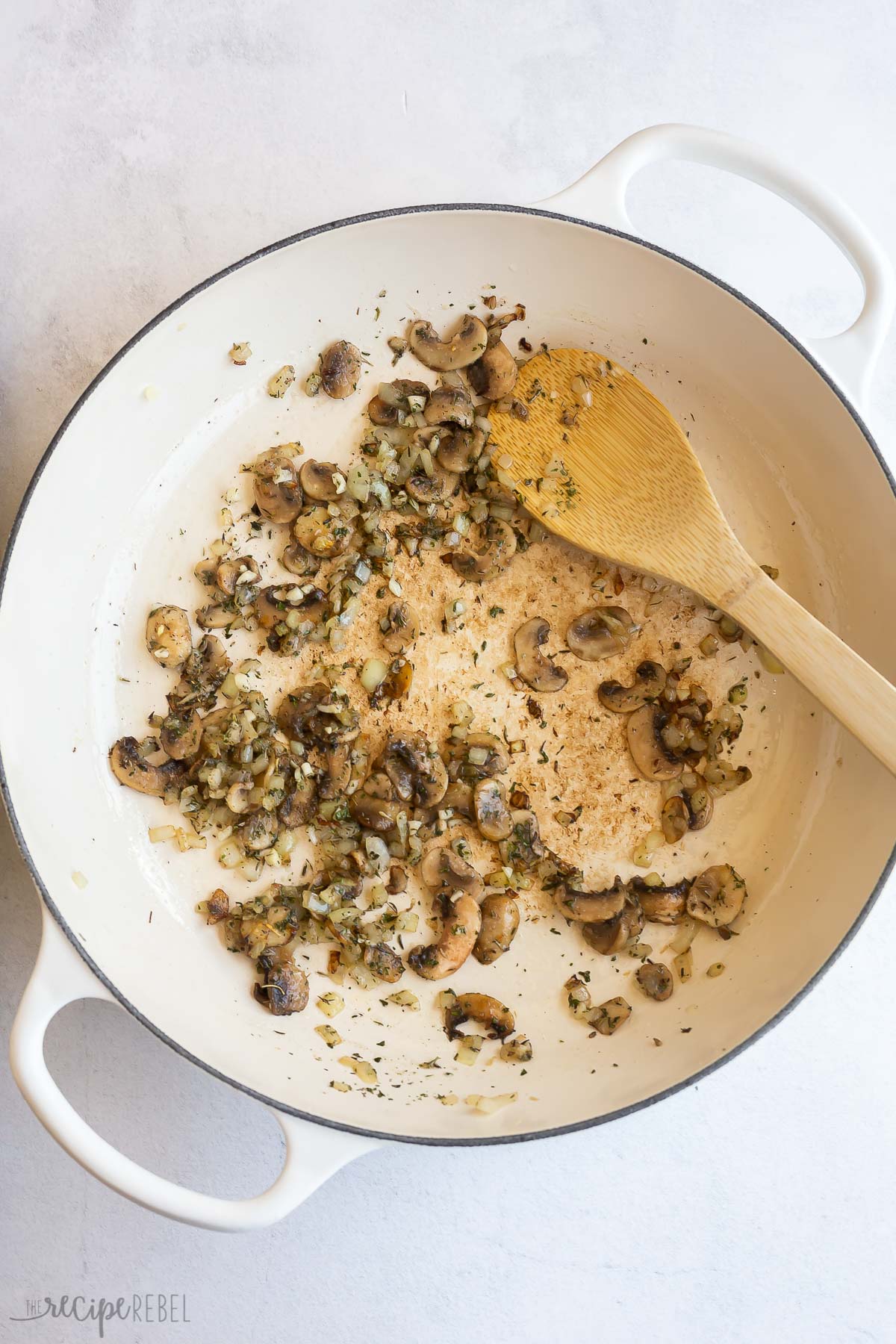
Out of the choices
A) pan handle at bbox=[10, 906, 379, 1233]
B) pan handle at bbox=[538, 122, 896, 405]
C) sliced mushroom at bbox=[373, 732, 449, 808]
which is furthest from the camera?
sliced mushroom at bbox=[373, 732, 449, 808]

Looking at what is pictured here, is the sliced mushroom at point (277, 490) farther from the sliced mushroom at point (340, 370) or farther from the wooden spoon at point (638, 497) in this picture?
the wooden spoon at point (638, 497)

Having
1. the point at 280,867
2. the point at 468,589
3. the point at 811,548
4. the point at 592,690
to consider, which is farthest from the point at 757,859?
the point at 280,867

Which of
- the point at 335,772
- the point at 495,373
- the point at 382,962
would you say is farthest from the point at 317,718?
the point at 495,373

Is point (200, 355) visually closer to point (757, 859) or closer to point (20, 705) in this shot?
point (20, 705)

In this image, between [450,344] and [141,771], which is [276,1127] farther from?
[450,344]

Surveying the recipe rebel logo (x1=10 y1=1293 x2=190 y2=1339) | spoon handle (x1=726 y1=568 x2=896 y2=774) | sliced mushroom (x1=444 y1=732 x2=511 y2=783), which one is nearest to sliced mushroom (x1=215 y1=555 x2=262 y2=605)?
sliced mushroom (x1=444 y1=732 x2=511 y2=783)

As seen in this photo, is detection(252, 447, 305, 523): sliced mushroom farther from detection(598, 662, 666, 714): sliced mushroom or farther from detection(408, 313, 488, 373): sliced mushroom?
detection(598, 662, 666, 714): sliced mushroom
